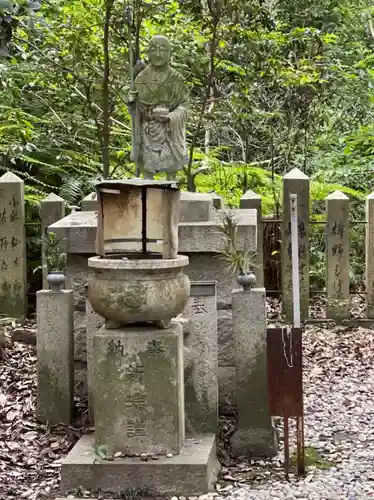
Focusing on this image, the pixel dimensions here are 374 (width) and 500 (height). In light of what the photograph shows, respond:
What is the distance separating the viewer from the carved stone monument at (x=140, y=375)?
177 inches

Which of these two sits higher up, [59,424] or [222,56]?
[222,56]

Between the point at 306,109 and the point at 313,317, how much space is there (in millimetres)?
4023

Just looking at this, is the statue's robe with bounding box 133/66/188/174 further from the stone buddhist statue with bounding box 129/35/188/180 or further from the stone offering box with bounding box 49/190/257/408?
the stone offering box with bounding box 49/190/257/408

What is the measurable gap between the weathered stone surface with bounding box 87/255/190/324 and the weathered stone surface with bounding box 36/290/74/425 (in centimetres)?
91

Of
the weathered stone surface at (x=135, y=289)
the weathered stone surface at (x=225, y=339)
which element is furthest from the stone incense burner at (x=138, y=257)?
the weathered stone surface at (x=225, y=339)

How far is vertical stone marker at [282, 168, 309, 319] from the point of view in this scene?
8.61 m

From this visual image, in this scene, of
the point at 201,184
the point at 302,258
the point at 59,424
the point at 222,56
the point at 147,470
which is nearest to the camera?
the point at 147,470

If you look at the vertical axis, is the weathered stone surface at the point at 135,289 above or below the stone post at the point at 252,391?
above

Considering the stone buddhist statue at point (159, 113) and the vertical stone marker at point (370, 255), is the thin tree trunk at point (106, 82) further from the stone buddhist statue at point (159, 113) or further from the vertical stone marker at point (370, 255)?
the vertical stone marker at point (370, 255)

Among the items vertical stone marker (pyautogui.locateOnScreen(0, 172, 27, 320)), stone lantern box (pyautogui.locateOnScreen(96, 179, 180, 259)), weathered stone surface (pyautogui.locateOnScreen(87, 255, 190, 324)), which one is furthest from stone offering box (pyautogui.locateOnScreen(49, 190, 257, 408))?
vertical stone marker (pyautogui.locateOnScreen(0, 172, 27, 320))

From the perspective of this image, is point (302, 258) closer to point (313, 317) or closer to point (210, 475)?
point (313, 317)

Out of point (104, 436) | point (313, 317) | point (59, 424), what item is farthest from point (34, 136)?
point (104, 436)

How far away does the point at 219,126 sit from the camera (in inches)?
459

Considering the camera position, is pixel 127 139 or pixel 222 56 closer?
pixel 222 56
